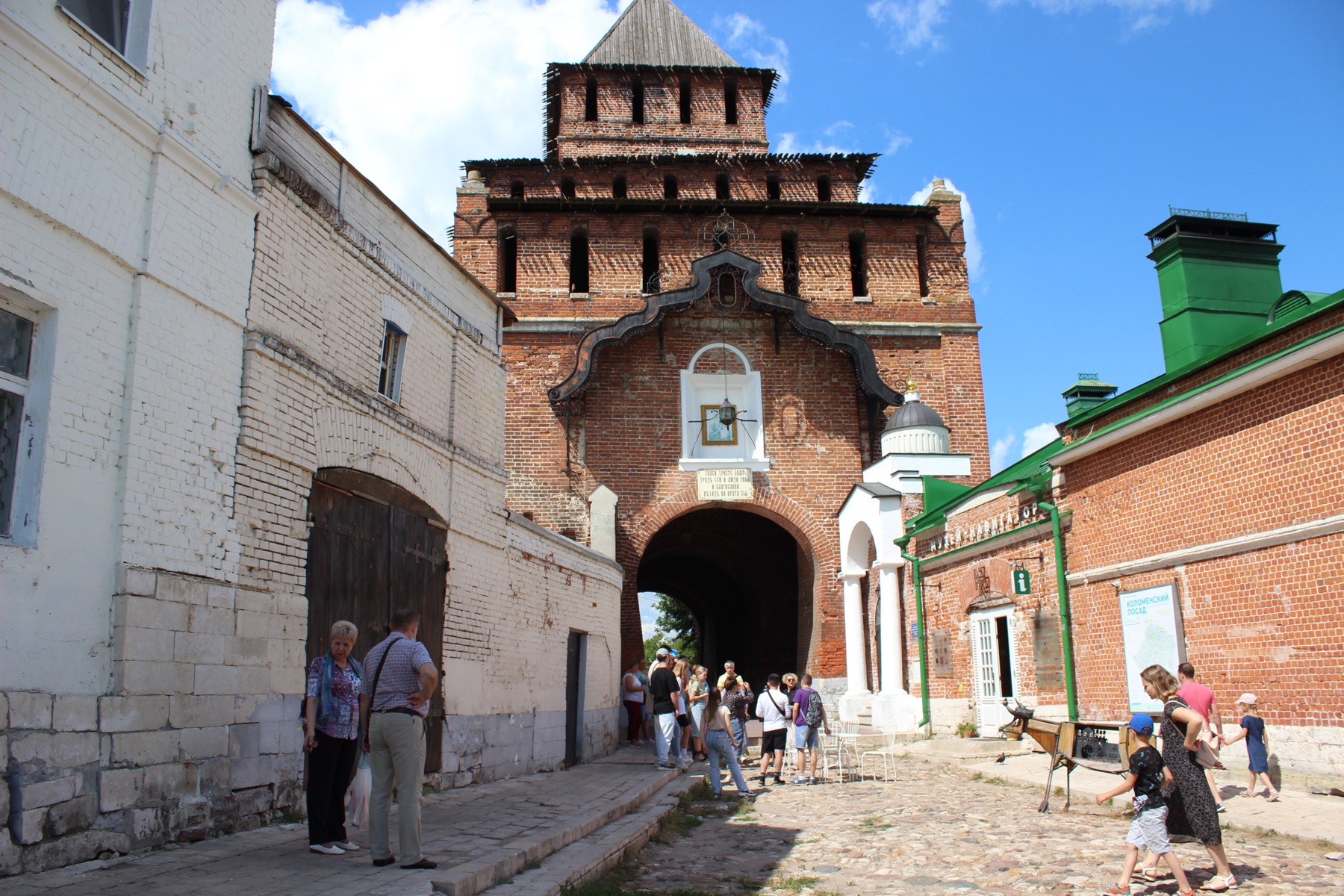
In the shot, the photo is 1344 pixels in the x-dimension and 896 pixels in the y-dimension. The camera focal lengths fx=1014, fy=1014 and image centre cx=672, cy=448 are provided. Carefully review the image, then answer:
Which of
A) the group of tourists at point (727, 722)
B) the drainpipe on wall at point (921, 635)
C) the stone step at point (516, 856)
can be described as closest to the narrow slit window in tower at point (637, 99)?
the drainpipe on wall at point (921, 635)

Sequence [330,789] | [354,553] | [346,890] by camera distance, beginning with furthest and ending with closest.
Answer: [354,553]
[330,789]
[346,890]

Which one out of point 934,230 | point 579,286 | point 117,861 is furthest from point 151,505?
point 934,230

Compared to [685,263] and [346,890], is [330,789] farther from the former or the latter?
[685,263]

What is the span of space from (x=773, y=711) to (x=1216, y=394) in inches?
241

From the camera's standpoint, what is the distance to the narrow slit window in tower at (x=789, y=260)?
22.0m

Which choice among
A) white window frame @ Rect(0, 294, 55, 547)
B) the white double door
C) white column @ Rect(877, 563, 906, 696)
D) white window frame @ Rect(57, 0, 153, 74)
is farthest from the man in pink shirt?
white window frame @ Rect(57, 0, 153, 74)

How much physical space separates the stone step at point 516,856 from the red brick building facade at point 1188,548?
5973 mm

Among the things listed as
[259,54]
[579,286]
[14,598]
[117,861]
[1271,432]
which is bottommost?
[117,861]

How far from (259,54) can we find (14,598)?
174 inches

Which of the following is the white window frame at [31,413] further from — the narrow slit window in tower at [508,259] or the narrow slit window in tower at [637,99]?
the narrow slit window in tower at [637,99]

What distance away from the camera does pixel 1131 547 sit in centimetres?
1171

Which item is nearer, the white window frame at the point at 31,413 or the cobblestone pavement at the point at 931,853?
the white window frame at the point at 31,413

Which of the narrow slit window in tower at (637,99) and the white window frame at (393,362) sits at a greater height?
the narrow slit window in tower at (637,99)

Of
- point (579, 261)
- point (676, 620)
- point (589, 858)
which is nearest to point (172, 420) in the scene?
point (589, 858)
